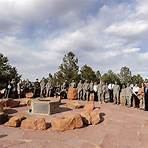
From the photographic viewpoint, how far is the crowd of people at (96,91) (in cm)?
2302

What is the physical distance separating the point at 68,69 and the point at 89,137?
48.5 m

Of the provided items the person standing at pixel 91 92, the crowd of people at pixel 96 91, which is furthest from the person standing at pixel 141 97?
the person standing at pixel 91 92

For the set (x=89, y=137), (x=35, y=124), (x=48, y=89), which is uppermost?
(x=48, y=89)

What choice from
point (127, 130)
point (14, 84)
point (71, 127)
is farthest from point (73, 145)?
point (14, 84)

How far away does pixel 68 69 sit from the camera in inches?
2442

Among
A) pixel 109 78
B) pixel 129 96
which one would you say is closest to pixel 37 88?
pixel 129 96

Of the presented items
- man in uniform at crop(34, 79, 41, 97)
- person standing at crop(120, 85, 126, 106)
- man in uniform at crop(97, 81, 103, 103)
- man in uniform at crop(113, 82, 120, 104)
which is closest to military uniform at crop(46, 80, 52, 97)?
Answer: man in uniform at crop(34, 79, 41, 97)

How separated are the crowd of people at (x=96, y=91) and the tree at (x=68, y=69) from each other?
3270 cm

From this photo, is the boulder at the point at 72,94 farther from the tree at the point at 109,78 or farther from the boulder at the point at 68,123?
the tree at the point at 109,78

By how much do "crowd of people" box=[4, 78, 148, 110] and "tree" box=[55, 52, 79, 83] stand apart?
107 feet

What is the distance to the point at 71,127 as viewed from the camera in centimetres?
1471

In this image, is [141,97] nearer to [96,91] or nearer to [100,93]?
[100,93]

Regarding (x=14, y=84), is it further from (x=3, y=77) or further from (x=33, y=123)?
(x=3, y=77)

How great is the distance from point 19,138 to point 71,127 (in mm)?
2385
